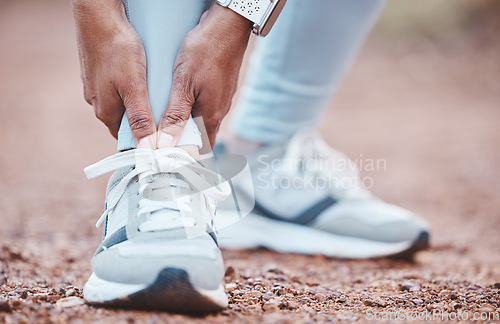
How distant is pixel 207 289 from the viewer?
77 cm

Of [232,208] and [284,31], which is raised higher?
[284,31]

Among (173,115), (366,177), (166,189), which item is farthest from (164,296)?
(366,177)

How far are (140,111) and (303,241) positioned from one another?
2.76 ft

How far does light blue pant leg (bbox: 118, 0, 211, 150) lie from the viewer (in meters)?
0.91

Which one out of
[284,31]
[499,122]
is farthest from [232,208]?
[499,122]

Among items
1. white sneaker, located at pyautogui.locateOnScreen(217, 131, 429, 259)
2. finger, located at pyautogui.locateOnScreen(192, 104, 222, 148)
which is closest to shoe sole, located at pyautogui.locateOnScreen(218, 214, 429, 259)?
white sneaker, located at pyautogui.locateOnScreen(217, 131, 429, 259)

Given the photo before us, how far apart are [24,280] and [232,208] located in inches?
23.7

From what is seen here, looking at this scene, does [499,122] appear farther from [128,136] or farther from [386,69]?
[128,136]

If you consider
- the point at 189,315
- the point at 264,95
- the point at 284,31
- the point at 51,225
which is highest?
the point at 284,31

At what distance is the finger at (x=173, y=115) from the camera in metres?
0.90

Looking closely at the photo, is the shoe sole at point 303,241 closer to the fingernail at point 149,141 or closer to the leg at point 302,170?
the leg at point 302,170

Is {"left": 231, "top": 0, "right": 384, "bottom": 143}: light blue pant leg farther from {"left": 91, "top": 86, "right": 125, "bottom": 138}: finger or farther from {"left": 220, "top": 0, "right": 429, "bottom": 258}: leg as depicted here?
{"left": 91, "top": 86, "right": 125, "bottom": 138}: finger

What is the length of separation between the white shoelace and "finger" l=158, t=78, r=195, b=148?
0.70 meters

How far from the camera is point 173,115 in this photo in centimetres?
90
